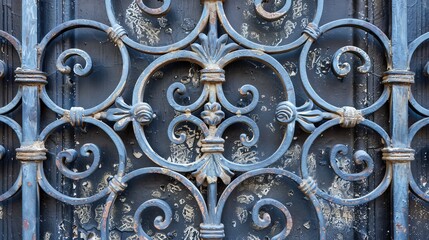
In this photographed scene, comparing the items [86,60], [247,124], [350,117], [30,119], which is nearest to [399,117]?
[350,117]

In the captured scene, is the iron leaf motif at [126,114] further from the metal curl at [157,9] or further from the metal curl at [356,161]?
the metal curl at [356,161]

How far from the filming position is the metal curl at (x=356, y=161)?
102cm

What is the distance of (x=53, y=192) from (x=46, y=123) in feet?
0.55

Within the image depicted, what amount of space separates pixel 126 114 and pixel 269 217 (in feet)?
1.27

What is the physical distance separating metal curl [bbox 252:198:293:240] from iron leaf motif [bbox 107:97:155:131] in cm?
30

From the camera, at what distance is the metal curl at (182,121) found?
1.01m

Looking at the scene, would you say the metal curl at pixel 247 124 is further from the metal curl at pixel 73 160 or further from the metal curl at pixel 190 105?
the metal curl at pixel 73 160

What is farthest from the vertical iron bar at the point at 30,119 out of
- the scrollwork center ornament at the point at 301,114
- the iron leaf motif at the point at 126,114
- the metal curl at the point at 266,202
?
the scrollwork center ornament at the point at 301,114

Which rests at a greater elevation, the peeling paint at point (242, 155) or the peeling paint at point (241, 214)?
the peeling paint at point (242, 155)

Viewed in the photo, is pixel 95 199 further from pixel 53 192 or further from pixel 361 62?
pixel 361 62

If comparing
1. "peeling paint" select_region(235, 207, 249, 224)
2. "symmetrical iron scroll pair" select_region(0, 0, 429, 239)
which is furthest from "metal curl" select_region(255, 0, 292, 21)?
"peeling paint" select_region(235, 207, 249, 224)

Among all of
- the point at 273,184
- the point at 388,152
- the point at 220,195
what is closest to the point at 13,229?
the point at 220,195

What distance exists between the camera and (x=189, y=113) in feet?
3.36

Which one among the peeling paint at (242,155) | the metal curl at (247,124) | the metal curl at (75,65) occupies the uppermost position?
the metal curl at (75,65)
